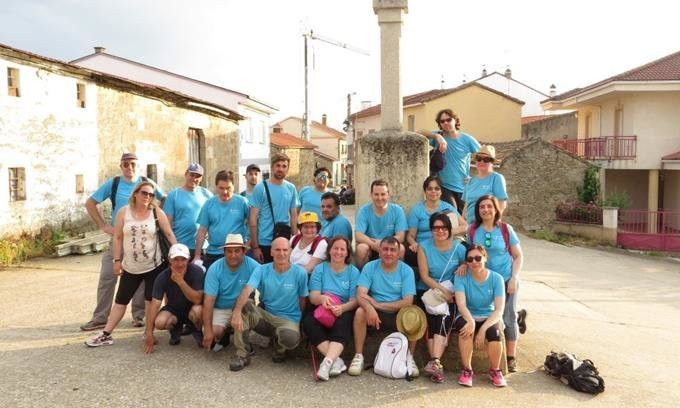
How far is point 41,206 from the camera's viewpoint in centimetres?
1177

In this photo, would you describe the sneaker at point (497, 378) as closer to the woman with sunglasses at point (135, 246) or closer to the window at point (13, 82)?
the woman with sunglasses at point (135, 246)

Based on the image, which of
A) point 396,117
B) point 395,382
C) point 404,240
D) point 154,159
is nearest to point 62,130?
point 154,159

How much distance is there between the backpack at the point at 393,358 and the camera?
4809 millimetres

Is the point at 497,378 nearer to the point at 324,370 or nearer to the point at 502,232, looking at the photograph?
the point at 502,232

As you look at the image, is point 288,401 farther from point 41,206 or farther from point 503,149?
point 503,149

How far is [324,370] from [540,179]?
57.3ft

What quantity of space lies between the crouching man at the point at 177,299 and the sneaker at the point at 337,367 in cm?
135

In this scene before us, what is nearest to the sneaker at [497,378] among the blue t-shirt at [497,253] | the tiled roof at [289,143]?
the blue t-shirt at [497,253]

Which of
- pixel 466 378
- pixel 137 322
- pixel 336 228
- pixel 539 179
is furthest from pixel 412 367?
pixel 539 179

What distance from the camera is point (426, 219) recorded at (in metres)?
5.51

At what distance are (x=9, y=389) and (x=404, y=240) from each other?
11.6 ft

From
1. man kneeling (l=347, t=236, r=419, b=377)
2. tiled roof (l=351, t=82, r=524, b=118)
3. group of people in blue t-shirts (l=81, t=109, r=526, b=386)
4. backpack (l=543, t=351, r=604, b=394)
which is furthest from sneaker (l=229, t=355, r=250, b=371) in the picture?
tiled roof (l=351, t=82, r=524, b=118)

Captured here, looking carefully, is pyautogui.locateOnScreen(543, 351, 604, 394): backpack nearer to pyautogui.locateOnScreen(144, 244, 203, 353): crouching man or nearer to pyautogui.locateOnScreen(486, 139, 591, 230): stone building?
pyautogui.locateOnScreen(144, 244, 203, 353): crouching man

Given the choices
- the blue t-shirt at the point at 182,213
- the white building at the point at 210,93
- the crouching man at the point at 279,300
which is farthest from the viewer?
the white building at the point at 210,93
